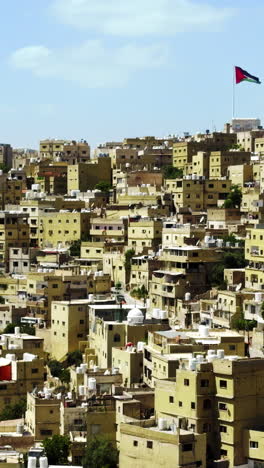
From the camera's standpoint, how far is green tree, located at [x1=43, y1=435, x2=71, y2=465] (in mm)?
27844

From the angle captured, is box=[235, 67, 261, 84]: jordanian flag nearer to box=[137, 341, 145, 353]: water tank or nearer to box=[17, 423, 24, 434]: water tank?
box=[137, 341, 145, 353]: water tank

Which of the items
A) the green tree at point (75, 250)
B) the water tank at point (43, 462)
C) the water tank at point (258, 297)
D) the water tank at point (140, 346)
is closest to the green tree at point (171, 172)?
the green tree at point (75, 250)

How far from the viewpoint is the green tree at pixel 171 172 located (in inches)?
2375

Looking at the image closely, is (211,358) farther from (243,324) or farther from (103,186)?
(103,186)

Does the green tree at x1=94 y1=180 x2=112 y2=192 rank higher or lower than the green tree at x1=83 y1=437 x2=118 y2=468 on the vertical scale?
higher

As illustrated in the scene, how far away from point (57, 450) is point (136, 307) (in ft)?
35.4

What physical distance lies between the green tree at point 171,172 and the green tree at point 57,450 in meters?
32.3

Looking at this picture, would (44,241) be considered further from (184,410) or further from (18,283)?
(184,410)

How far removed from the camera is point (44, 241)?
2078 inches

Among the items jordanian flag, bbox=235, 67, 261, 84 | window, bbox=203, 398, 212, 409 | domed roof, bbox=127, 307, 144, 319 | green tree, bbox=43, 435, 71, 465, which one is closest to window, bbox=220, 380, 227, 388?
window, bbox=203, 398, 212, 409

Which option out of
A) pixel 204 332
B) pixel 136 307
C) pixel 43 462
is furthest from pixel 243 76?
pixel 43 462

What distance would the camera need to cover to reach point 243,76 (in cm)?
5547

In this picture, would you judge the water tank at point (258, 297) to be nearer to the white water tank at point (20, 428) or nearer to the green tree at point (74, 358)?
the green tree at point (74, 358)

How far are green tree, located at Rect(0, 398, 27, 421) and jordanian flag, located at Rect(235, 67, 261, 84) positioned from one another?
25359 mm
